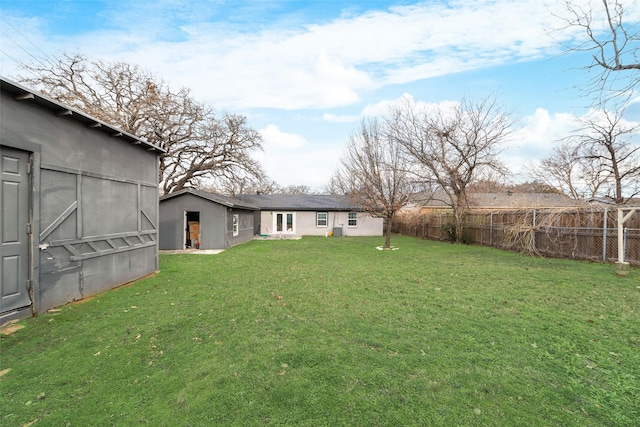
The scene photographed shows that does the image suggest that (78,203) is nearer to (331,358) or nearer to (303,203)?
(331,358)

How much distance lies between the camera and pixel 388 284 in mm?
6664

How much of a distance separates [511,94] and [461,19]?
35.4ft

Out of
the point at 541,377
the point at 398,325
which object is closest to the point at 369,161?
the point at 398,325

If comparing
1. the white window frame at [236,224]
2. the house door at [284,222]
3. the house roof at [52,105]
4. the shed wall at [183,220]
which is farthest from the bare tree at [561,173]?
the house roof at [52,105]

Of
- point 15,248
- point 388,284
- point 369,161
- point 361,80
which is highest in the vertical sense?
point 361,80

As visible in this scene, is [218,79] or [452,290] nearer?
[452,290]

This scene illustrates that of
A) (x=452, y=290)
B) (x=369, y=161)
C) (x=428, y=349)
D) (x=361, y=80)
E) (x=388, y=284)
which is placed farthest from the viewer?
(x=369, y=161)

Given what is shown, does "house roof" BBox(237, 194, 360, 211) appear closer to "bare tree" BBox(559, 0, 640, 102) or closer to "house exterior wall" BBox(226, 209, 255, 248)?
"house exterior wall" BBox(226, 209, 255, 248)

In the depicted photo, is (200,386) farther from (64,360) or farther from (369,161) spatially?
(369,161)

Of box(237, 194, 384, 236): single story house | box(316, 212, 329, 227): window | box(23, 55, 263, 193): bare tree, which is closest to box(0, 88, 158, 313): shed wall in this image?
box(23, 55, 263, 193): bare tree

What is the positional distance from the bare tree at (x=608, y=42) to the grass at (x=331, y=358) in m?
3.66

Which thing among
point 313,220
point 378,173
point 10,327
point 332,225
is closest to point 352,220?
point 332,225

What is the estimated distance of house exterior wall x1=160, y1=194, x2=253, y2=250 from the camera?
1373 cm

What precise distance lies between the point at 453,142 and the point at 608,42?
12.6 m
